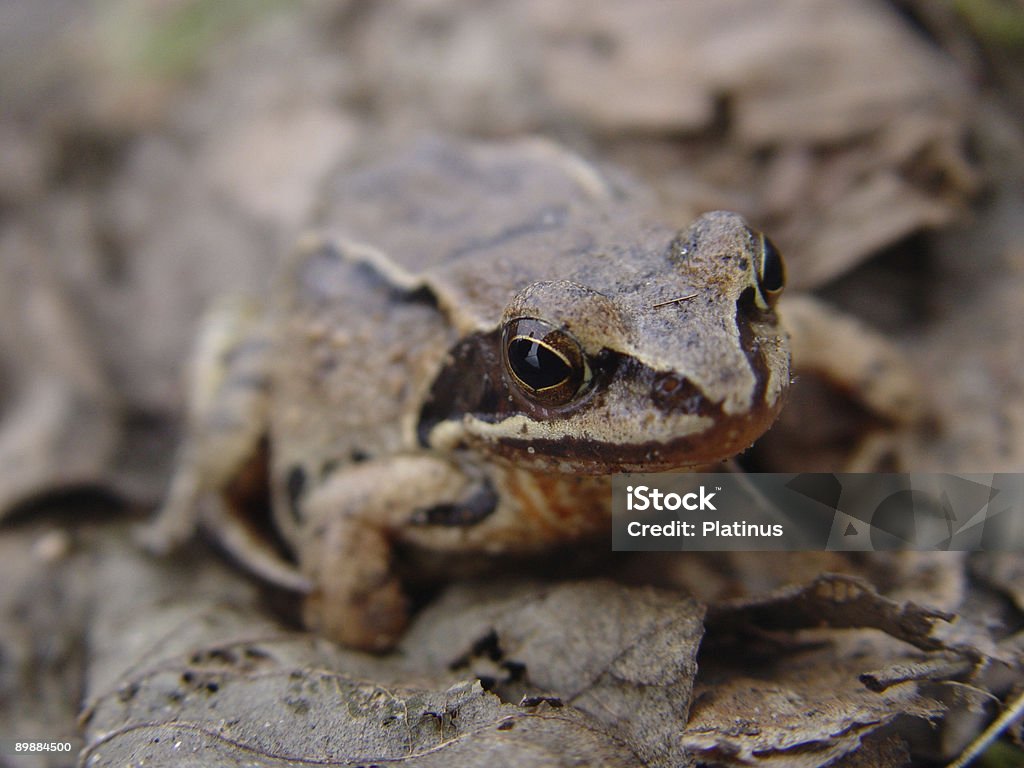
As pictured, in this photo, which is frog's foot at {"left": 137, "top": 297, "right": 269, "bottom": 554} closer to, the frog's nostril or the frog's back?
the frog's back

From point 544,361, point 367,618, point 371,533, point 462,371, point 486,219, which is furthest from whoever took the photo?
point 486,219

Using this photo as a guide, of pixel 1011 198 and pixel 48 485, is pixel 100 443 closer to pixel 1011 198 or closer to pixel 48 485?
pixel 48 485

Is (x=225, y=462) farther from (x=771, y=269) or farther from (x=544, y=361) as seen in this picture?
(x=771, y=269)

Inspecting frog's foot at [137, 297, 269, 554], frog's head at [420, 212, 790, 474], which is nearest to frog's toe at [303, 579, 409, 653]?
frog's head at [420, 212, 790, 474]

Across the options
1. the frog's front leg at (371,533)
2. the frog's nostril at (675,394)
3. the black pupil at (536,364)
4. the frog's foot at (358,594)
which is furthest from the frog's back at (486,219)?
the frog's foot at (358,594)

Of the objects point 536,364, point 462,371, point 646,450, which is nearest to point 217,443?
point 462,371

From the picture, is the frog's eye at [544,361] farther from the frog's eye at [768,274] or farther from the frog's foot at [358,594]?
the frog's foot at [358,594]

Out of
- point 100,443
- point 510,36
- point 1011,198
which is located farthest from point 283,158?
point 1011,198

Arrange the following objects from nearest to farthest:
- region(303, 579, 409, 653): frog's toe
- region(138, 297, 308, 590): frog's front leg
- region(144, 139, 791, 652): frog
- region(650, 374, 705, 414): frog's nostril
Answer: region(650, 374, 705, 414): frog's nostril → region(144, 139, 791, 652): frog → region(303, 579, 409, 653): frog's toe → region(138, 297, 308, 590): frog's front leg
